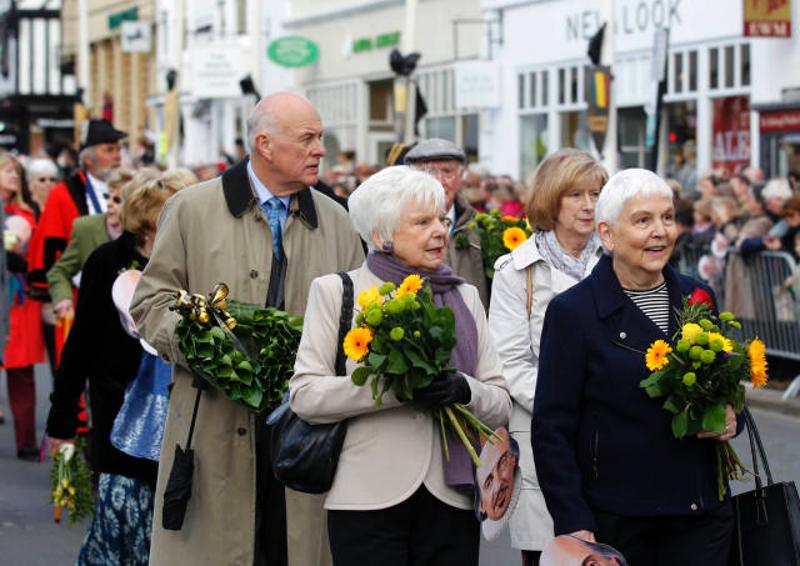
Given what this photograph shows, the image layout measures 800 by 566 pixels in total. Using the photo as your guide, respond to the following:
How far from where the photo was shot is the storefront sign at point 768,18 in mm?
22859

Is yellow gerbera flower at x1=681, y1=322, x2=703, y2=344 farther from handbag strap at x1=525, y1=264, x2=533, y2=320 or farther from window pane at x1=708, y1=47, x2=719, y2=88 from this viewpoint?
window pane at x1=708, y1=47, x2=719, y2=88

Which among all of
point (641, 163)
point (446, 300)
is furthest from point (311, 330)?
point (641, 163)

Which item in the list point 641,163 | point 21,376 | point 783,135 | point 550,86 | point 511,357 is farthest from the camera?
point 550,86

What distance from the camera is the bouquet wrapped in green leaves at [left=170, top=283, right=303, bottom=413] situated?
5547 millimetres

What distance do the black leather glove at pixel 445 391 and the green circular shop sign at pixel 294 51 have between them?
32584 mm

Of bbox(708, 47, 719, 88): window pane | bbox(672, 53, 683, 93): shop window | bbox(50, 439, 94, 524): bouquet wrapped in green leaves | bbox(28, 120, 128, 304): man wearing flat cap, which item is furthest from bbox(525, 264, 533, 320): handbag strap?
bbox(672, 53, 683, 93): shop window

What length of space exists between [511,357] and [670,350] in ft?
4.47

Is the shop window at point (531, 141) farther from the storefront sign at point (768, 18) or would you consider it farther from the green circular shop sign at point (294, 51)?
the storefront sign at point (768, 18)

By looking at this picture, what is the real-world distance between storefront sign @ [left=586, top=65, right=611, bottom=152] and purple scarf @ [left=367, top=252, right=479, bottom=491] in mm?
19498

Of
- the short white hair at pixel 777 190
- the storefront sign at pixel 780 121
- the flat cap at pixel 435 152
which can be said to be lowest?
the flat cap at pixel 435 152

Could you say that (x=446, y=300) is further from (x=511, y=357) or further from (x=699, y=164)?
(x=699, y=164)

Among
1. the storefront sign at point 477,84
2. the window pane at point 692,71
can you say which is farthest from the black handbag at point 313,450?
the storefront sign at point 477,84

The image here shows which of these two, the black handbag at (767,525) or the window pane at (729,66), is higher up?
the window pane at (729,66)

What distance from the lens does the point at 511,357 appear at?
6.05m
